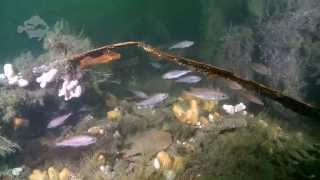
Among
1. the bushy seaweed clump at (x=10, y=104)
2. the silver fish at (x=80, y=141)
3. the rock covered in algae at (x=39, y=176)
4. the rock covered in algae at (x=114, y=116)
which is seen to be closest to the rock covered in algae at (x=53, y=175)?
the rock covered in algae at (x=39, y=176)

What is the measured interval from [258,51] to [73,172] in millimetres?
6668

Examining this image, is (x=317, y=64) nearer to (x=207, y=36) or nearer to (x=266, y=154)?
(x=207, y=36)

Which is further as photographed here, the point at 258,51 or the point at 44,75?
the point at 258,51

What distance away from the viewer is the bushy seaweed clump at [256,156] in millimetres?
3021

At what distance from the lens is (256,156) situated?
3891mm

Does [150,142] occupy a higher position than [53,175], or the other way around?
[150,142]

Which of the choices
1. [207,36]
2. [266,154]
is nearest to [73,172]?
[266,154]

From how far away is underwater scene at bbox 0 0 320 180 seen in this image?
3916 mm

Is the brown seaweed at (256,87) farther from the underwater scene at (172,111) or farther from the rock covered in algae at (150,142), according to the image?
the rock covered in algae at (150,142)

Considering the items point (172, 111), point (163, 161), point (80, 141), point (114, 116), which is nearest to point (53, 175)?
point (80, 141)

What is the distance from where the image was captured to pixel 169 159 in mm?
5012

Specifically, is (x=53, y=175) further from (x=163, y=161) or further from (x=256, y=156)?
(x=256, y=156)

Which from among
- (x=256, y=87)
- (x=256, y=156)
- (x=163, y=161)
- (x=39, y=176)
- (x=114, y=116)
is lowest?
(x=39, y=176)

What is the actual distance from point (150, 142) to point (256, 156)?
2445mm
